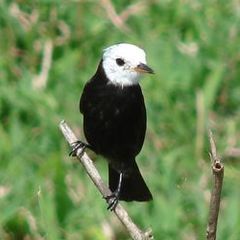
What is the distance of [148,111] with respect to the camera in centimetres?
576

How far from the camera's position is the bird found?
13.0ft

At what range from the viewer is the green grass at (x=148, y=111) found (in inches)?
195

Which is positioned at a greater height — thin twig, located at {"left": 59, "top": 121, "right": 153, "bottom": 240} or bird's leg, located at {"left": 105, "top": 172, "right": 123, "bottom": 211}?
thin twig, located at {"left": 59, "top": 121, "right": 153, "bottom": 240}

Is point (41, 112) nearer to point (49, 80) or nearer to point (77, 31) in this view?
point (49, 80)

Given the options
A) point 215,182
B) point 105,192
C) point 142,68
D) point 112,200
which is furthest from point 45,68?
point 215,182

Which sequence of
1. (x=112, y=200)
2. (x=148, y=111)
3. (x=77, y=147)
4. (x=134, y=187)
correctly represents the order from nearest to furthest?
(x=112, y=200) < (x=77, y=147) < (x=134, y=187) < (x=148, y=111)

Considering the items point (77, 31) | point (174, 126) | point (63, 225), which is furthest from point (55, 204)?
point (77, 31)

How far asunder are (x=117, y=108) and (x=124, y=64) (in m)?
0.19

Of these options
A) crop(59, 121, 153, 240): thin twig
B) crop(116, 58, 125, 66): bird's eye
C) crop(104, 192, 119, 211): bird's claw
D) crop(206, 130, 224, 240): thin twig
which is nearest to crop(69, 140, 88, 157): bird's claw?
crop(104, 192, 119, 211): bird's claw

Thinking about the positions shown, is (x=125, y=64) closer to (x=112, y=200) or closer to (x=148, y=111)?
(x=112, y=200)

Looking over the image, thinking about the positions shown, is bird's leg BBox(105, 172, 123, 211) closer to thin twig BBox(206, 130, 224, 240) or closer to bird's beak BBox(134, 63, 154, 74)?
bird's beak BBox(134, 63, 154, 74)

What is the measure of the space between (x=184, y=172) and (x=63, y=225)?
864mm

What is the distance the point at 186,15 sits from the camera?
654cm

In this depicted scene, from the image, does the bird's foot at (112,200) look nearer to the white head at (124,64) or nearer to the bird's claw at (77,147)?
the bird's claw at (77,147)
